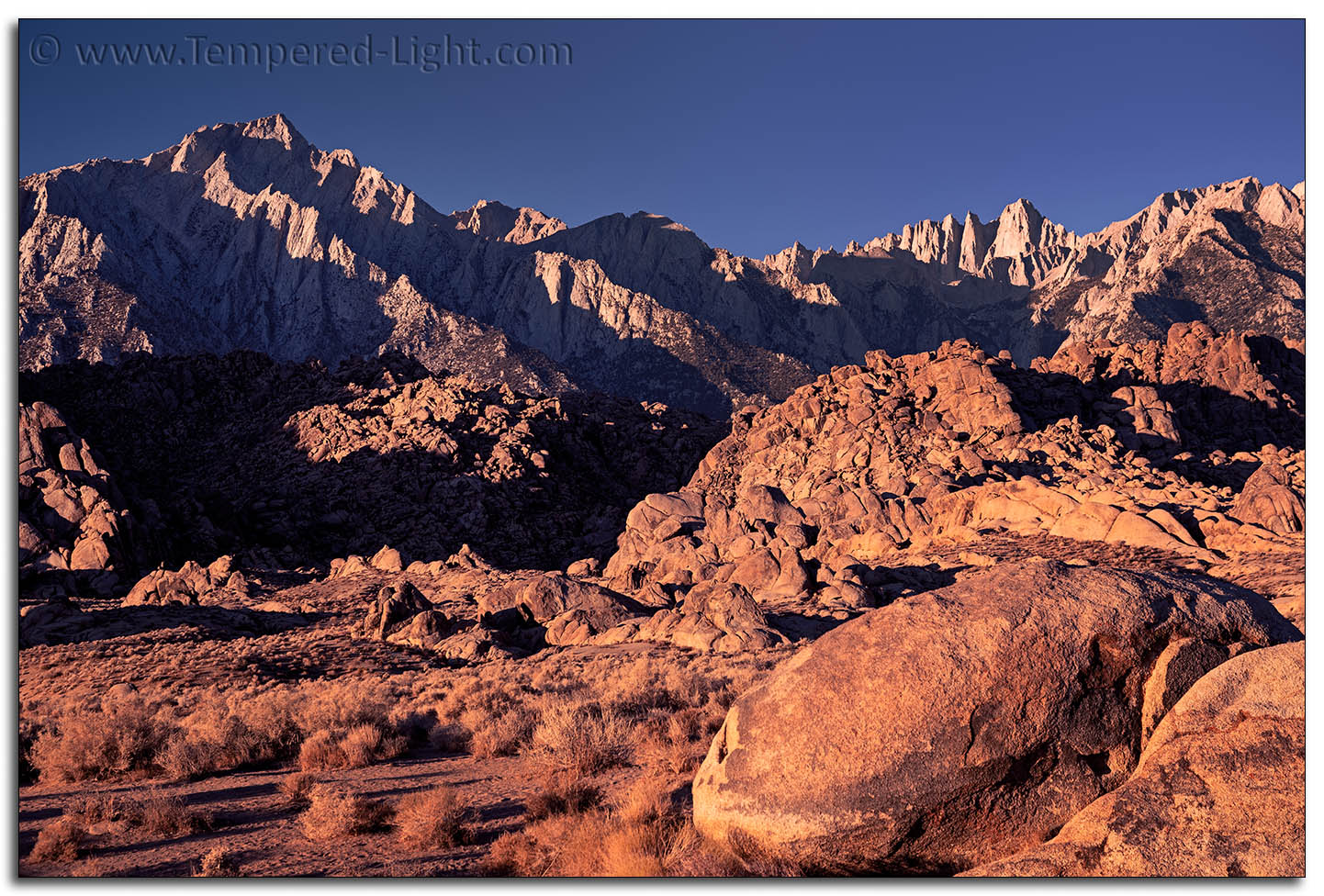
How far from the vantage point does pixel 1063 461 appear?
42.0 metres

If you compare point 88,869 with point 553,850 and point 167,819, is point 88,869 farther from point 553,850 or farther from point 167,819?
point 553,850

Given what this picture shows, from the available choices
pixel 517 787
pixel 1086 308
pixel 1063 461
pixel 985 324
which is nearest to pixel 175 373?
pixel 1063 461

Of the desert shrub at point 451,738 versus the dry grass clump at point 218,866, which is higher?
the dry grass clump at point 218,866

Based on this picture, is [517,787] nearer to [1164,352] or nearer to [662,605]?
[662,605]

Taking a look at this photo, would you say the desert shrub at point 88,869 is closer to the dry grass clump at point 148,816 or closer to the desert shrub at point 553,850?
the dry grass clump at point 148,816

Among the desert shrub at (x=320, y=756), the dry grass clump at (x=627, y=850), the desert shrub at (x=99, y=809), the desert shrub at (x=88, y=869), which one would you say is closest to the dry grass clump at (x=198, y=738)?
the desert shrub at (x=320, y=756)

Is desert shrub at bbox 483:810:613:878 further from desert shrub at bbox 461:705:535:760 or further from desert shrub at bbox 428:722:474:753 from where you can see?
desert shrub at bbox 428:722:474:753

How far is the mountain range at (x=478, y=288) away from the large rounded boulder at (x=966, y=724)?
11333 cm

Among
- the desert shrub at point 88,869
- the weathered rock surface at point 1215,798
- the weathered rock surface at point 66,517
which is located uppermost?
the weathered rock surface at point 66,517

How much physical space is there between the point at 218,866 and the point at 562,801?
306 cm

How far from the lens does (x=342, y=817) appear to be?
8.14 meters

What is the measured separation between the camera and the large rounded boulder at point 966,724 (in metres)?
6.41

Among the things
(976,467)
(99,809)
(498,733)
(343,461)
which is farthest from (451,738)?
(343,461)
